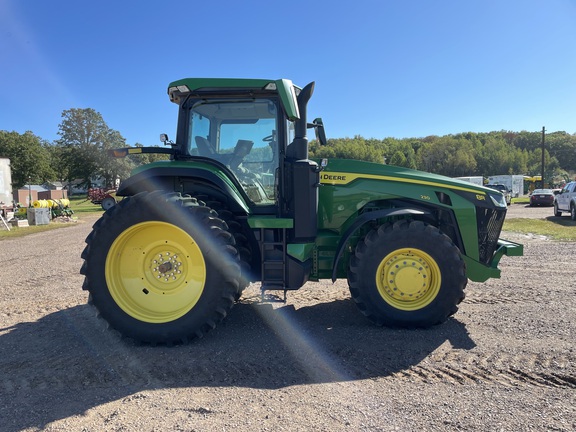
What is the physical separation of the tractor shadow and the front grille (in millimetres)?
832

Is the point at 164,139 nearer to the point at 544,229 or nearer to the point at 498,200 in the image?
the point at 498,200

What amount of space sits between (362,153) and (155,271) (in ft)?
217

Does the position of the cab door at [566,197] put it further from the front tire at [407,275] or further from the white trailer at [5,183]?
the white trailer at [5,183]

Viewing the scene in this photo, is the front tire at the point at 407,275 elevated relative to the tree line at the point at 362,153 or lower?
lower

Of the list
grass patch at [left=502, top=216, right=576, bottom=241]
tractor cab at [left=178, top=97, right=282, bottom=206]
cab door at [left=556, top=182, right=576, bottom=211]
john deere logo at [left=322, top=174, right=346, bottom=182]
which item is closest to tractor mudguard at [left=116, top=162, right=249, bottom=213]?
tractor cab at [left=178, top=97, right=282, bottom=206]

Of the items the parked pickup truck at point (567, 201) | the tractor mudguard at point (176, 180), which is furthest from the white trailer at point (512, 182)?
the tractor mudguard at point (176, 180)

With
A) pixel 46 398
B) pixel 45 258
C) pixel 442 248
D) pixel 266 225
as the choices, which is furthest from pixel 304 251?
pixel 45 258

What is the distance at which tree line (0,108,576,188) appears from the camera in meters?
51.5

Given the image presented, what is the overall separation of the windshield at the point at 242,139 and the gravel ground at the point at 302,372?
1525mm

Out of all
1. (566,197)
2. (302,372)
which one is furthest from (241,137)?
(566,197)

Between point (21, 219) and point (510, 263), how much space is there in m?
21.0

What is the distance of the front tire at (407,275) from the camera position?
380cm

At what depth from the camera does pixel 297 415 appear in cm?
257

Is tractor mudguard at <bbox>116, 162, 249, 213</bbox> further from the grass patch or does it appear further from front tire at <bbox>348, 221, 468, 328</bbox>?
the grass patch
